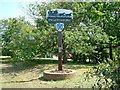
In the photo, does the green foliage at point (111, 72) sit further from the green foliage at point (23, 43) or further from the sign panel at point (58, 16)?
the green foliage at point (23, 43)

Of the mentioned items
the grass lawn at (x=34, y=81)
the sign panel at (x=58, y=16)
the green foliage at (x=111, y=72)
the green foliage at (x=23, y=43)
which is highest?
the sign panel at (x=58, y=16)

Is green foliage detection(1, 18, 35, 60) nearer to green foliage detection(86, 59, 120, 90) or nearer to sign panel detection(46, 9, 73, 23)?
sign panel detection(46, 9, 73, 23)

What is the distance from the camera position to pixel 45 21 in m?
7.55

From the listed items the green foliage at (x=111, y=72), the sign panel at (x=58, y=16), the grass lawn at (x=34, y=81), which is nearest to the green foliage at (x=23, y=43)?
the grass lawn at (x=34, y=81)

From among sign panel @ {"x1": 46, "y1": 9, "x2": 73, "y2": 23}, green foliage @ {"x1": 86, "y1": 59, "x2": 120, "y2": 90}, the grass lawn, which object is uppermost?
sign panel @ {"x1": 46, "y1": 9, "x2": 73, "y2": 23}

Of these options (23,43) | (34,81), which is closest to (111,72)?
(34,81)

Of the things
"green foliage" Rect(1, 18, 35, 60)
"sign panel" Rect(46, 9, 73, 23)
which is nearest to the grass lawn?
"green foliage" Rect(1, 18, 35, 60)

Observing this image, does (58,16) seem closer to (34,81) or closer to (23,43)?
(34,81)

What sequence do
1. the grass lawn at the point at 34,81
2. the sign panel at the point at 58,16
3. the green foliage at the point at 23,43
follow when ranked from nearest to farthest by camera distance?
1. the grass lawn at the point at 34,81
2. the sign panel at the point at 58,16
3. the green foliage at the point at 23,43

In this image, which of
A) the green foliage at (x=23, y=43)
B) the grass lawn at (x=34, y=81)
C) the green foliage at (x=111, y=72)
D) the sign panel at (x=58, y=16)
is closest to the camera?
the green foliage at (x=111, y=72)

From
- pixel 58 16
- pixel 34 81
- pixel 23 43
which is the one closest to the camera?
pixel 34 81

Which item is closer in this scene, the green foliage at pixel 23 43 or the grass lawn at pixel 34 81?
the grass lawn at pixel 34 81

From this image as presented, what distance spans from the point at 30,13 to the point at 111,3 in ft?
17.1

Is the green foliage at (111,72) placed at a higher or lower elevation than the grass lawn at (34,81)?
higher
